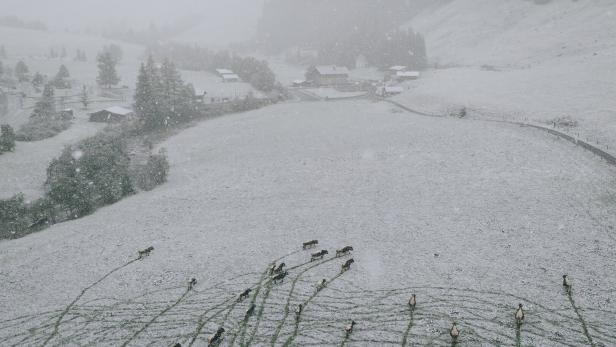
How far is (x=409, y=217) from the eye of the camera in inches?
1264

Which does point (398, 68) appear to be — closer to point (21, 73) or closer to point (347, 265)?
point (347, 265)

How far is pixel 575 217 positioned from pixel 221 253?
965 inches

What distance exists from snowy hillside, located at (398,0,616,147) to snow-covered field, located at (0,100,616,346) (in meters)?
9.34

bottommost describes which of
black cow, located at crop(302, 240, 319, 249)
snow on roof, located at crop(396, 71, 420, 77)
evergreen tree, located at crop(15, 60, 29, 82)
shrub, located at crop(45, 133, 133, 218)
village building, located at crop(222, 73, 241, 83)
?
black cow, located at crop(302, 240, 319, 249)

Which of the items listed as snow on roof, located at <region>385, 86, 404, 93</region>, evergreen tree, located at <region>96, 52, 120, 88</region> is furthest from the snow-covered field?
evergreen tree, located at <region>96, 52, 120, 88</region>

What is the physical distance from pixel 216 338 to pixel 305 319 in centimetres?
423

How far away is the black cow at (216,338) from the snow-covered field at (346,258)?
0.42m

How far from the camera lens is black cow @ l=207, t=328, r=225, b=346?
736 inches

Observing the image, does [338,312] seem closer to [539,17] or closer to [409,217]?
[409,217]

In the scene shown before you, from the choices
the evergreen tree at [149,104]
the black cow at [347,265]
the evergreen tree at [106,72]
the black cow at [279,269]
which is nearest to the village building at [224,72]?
the evergreen tree at [106,72]

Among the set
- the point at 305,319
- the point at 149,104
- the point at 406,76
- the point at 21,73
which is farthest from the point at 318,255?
the point at 21,73

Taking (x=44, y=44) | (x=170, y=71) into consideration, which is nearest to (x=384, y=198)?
(x=170, y=71)

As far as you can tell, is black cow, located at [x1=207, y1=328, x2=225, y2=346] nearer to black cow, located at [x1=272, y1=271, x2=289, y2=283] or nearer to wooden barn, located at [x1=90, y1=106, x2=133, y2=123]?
black cow, located at [x1=272, y1=271, x2=289, y2=283]

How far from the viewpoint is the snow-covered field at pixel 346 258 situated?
20.2 m
